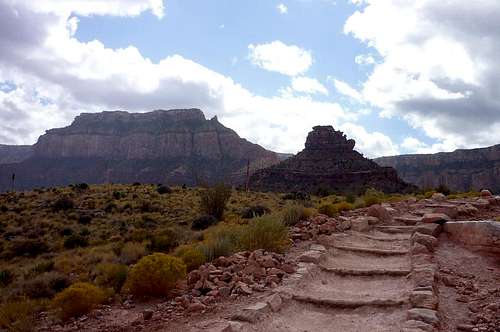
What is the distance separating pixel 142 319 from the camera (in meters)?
6.85

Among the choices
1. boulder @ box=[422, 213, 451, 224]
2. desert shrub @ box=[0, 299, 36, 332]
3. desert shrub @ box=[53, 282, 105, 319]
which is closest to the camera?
desert shrub @ box=[0, 299, 36, 332]

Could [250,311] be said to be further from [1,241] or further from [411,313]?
[1,241]

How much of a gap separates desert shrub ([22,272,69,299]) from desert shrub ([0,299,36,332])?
9.45 ft

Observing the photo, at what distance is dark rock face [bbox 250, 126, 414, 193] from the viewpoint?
55406mm

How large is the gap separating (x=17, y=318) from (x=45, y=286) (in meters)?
4.33

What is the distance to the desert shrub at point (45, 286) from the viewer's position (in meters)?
11.9

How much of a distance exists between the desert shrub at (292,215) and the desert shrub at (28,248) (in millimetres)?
13674

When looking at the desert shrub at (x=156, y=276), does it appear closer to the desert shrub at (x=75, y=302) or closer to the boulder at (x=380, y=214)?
the desert shrub at (x=75, y=302)

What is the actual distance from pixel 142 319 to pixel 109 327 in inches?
20.6

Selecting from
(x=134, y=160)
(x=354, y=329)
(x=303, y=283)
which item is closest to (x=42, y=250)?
(x=303, y=283)

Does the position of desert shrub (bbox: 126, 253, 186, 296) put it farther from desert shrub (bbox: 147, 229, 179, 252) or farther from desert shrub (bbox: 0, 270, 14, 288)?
desert shrub (bbox: 0, 270, 14, 288)

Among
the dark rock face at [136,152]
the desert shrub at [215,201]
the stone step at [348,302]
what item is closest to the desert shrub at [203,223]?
the desert shrub at [215,201]

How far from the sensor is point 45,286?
40.2 ft

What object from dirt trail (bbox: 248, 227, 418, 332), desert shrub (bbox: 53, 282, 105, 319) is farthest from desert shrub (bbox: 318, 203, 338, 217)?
desert shrub (bbox: 53, 282, 105, 319)
